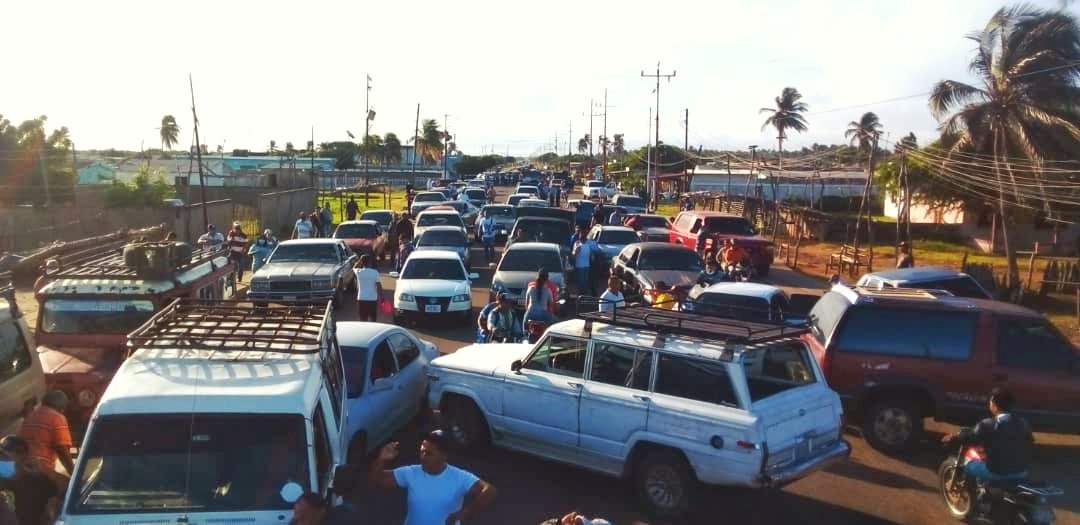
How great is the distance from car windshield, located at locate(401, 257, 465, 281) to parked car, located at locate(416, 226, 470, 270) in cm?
463

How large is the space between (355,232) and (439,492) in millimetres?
21179

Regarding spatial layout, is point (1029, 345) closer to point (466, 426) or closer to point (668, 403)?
point (668, 403)

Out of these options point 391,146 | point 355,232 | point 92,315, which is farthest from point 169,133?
point 92,315

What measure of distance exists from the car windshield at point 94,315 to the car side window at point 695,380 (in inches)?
256

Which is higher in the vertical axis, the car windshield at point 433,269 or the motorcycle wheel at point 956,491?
the car windshield at point 433,269

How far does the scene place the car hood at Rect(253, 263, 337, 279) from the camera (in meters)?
18.3

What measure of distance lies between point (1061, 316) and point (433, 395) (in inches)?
623

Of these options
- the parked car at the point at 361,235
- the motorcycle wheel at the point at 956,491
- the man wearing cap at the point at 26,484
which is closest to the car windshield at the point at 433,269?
the parked car at the point at 361,235

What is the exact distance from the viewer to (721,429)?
24.7 ft

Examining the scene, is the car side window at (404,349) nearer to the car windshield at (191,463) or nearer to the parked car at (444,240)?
the car windshield at (191,463)

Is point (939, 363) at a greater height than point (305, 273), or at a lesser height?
greater

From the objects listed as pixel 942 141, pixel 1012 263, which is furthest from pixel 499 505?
pixel 942 141

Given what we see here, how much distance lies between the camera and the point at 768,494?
28.8 ft

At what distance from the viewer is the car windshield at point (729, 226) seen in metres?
25.8
